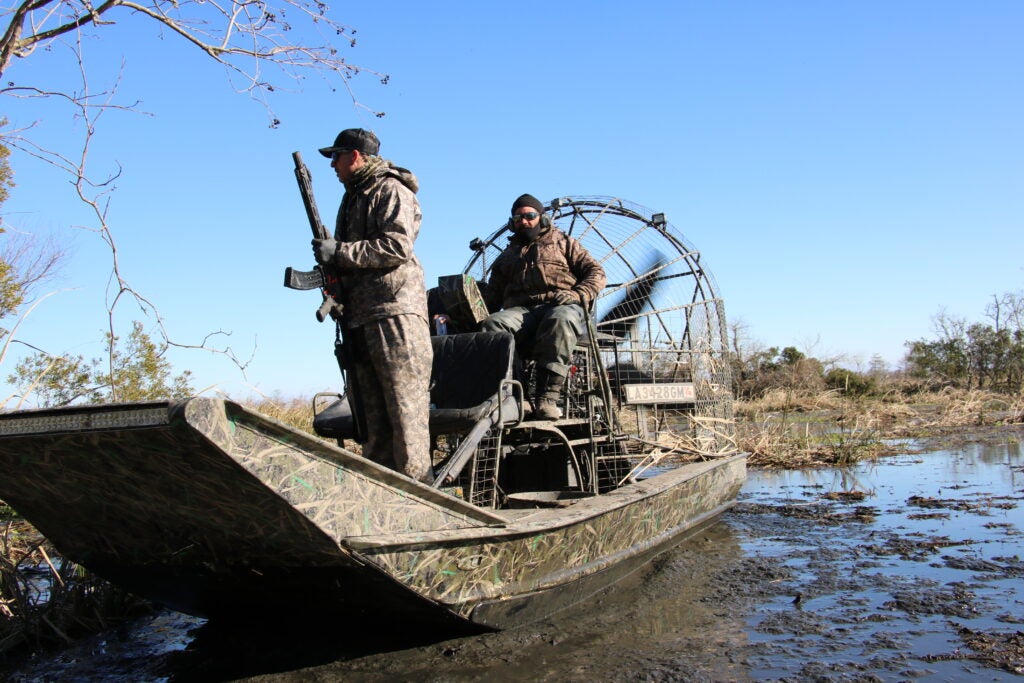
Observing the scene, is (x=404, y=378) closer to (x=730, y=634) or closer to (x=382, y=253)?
(x=382, y=253)

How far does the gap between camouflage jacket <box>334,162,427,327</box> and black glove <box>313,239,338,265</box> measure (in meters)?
0.03

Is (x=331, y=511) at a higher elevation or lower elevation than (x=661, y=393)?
lower

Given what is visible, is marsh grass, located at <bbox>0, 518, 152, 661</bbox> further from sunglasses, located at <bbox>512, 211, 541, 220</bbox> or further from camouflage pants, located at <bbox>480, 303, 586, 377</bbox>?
sunglasses, located at <bbox>512, 211, 541, 220</bbox>

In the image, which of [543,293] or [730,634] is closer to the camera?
[730,634]

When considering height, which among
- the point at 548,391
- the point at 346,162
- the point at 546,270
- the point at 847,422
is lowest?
the point at 847,422

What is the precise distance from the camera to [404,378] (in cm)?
432

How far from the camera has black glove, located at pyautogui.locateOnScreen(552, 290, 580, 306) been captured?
21.1 ft

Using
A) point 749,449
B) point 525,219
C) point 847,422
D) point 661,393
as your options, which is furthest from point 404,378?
point 847,422

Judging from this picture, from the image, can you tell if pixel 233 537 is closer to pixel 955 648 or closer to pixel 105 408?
pixel 105 408

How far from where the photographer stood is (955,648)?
390cm

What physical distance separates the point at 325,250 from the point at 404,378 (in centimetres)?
77

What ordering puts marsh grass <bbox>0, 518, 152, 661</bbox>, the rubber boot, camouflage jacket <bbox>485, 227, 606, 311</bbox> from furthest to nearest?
1. camouflage jacket <bbox>485, 227, 606, 311</bbox>
2. the rubber boot
3. marsh grass <bbox>0, 518, 152, 661</bbox>

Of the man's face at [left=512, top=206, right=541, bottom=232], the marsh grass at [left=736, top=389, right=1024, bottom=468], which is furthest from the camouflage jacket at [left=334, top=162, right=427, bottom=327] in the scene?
the marsh grass at [left=736, top=389, right=1024, bottom=468]

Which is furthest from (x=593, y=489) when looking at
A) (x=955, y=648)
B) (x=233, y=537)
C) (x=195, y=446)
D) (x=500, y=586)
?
(x=195, y=446)
